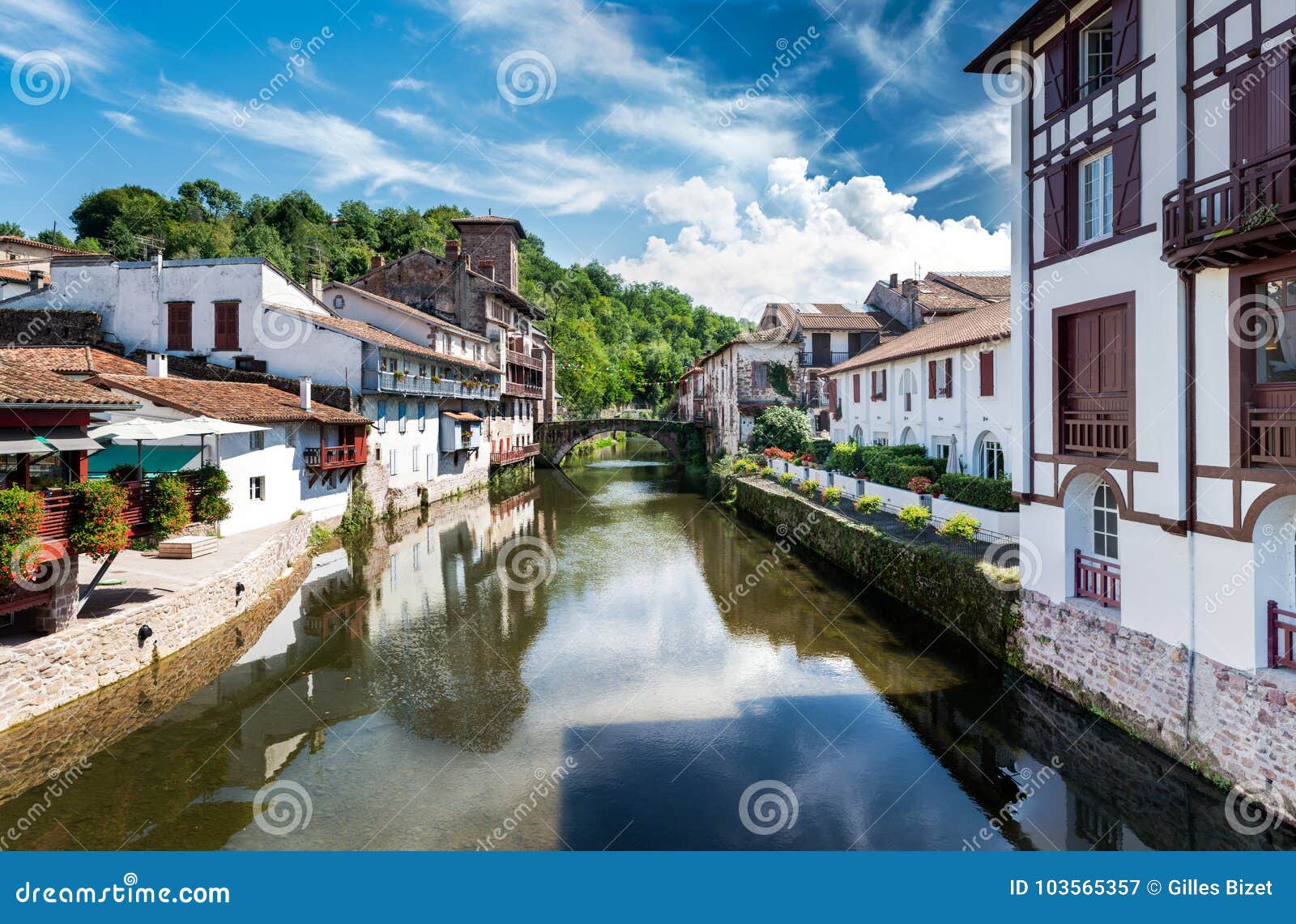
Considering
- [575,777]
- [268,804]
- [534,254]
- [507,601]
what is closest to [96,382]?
[507,601]

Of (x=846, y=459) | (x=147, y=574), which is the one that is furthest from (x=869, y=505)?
(x=147, y=574)

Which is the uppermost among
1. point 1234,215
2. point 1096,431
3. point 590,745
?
point 1234,215

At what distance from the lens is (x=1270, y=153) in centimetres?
866

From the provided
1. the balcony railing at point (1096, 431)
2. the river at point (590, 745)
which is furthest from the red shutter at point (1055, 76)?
the river at point (590, 745)

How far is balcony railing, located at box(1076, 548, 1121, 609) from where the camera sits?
476 inches

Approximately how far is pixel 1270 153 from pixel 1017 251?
18.2 ft

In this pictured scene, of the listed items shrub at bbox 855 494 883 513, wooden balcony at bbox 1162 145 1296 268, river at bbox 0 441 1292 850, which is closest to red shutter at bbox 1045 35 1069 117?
wooden balcony at bbox 1162 145 1296 268

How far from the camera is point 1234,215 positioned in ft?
29.9

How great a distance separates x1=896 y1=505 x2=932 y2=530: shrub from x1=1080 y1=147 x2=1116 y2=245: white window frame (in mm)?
8848

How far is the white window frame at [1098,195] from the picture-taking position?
12.0 meters

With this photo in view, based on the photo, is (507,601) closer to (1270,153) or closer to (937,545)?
(937,545)

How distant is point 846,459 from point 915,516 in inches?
456

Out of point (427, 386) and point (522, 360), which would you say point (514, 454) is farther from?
point (427, 386)

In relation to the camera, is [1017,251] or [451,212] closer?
[1017,251]
